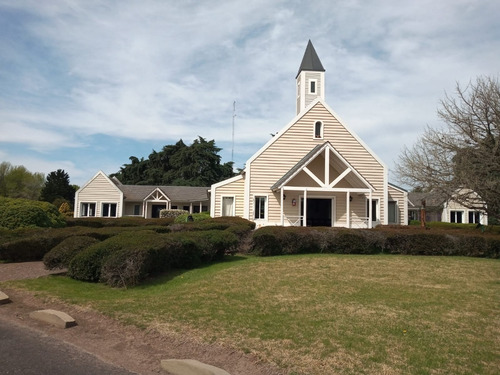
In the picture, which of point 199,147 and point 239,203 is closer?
point 239,203

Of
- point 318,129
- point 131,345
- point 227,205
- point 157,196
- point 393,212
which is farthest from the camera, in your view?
point 157,196

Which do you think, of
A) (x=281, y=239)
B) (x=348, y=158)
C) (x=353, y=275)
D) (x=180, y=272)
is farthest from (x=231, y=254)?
(x=348, y=158)

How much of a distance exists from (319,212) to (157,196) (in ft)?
90.9

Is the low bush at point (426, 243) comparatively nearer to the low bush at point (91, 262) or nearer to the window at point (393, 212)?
the window at point (393, 212)

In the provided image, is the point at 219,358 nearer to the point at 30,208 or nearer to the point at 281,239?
the point at 281,239

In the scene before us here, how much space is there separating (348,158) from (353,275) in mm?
13873

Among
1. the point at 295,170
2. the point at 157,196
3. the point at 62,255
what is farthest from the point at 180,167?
the point at 62,255

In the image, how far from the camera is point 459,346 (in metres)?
6.03

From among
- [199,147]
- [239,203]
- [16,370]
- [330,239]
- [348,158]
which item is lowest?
[16,370]

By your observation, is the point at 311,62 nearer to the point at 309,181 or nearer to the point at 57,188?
the point at 309,181

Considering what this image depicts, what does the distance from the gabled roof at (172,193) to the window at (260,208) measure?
23.9m

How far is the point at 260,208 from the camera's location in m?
23.2

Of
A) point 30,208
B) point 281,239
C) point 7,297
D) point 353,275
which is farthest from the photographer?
point 30,208

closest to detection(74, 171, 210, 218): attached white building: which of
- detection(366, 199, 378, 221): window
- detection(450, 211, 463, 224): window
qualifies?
detection(366, 199, 378, 221): window
